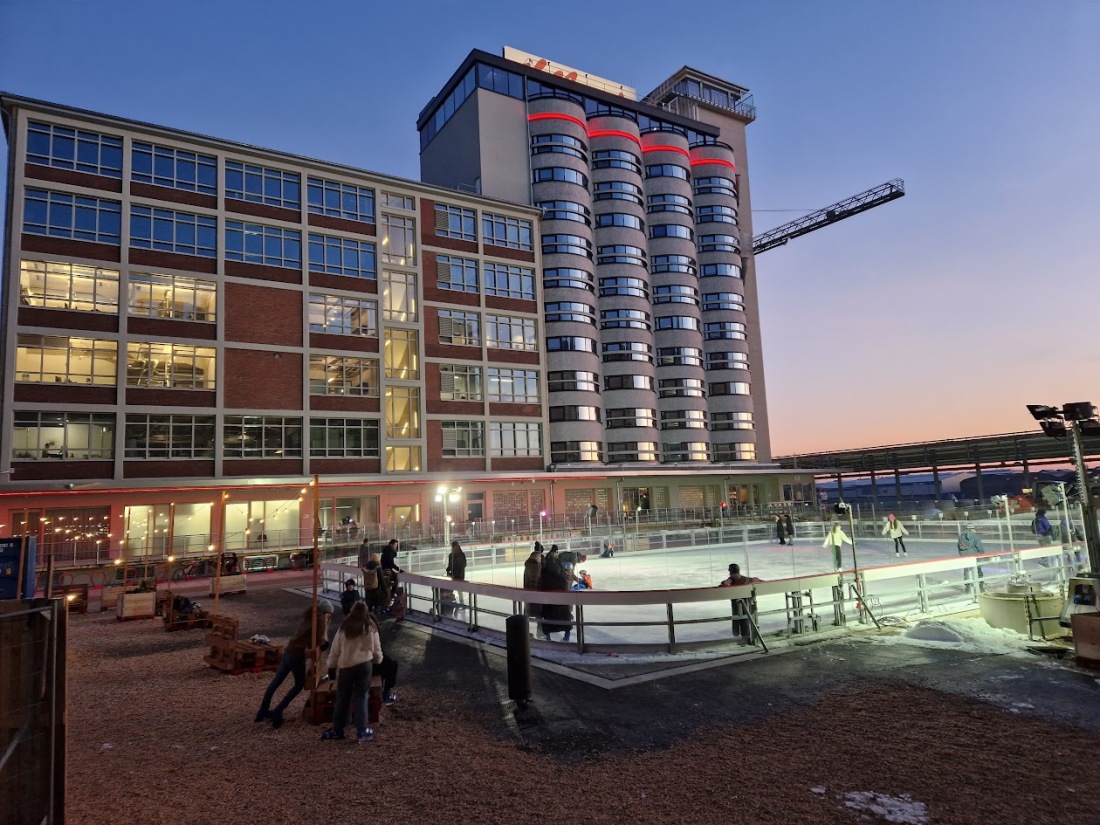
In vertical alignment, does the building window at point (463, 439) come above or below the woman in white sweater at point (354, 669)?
above

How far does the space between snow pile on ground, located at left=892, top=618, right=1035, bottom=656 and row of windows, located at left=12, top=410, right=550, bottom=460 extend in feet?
119

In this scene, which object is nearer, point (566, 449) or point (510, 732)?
point (510, 732)

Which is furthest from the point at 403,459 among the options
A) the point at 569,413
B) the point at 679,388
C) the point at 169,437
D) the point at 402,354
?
the point at 679,388

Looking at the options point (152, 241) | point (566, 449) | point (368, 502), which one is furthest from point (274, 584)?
point (566, 449)

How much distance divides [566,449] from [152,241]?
3126 centimetres

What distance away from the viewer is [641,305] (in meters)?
61.8

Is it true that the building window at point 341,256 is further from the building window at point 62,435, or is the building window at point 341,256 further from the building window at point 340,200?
the building window at point 62,435

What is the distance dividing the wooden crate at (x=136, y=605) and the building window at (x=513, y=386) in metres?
32.0

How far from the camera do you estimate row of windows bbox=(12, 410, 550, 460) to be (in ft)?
115

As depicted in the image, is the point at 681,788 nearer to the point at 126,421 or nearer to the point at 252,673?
the point at 252,673

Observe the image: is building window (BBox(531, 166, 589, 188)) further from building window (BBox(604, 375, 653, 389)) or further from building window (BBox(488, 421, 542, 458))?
building window (BBox(488, 421, 542, 458))

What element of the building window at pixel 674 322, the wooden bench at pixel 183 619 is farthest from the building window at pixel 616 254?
the wooden bench at pixel 183 619

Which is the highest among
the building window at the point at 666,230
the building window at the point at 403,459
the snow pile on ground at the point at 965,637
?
the building window at the point at 666,230

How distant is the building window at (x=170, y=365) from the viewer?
37781mm
